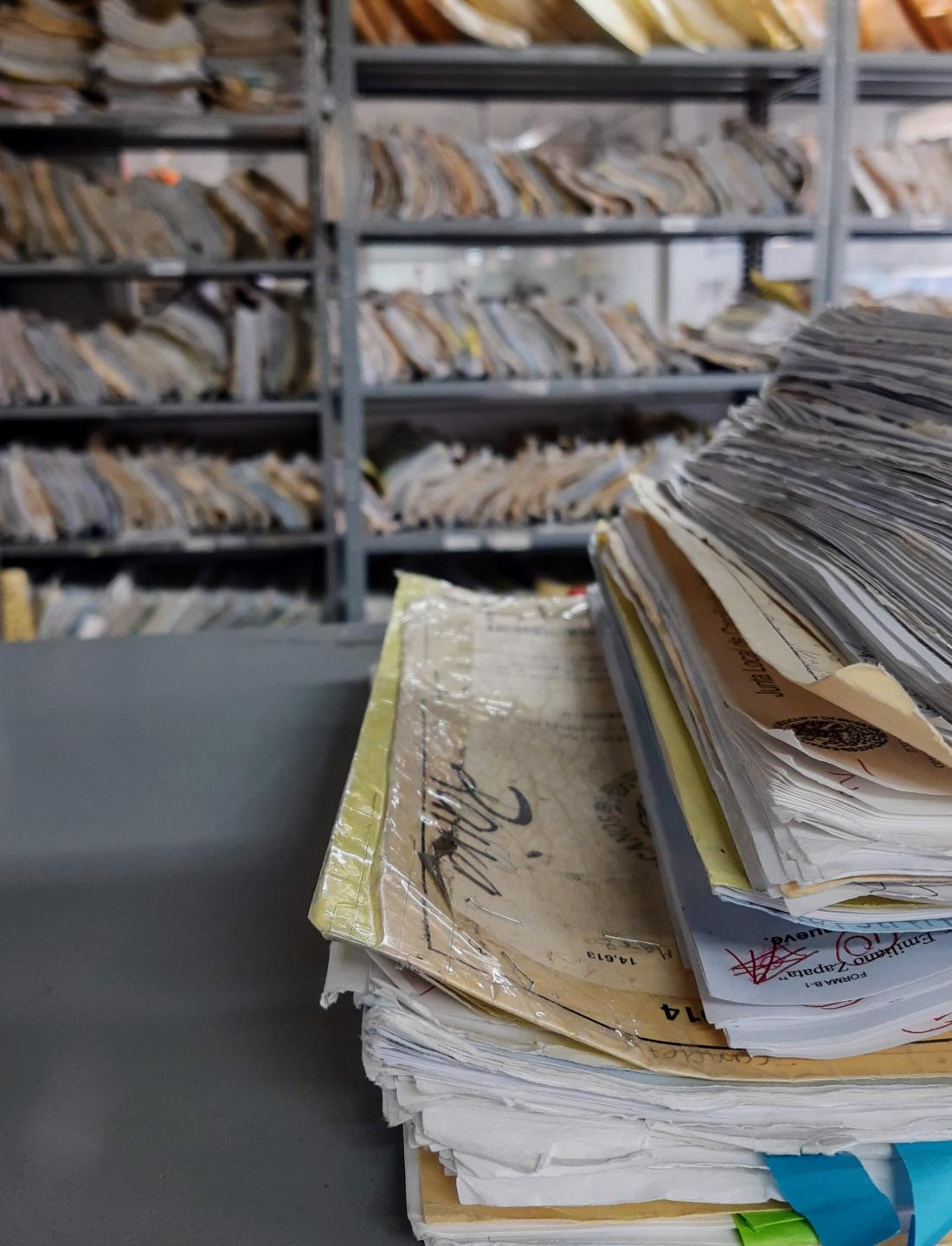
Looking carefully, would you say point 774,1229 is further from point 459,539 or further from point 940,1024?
point 459,539

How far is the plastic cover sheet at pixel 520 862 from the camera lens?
1.05ft

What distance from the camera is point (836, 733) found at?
1.12 ft

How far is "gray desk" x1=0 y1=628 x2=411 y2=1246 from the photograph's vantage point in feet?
1.08

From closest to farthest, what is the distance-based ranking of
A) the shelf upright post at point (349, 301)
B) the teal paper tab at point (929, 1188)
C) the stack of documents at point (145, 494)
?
the teal paper tab at point (929, 1188)
the shelf upright post at point (349, 301)
the stack of documents at point (145, 494)

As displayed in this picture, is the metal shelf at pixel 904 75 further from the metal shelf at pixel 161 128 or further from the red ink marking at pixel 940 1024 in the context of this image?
the red ink marking at pixel 940 1024

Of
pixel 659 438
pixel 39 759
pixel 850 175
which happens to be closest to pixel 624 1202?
pixel 39 759

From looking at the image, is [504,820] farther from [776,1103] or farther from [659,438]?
[659,438]

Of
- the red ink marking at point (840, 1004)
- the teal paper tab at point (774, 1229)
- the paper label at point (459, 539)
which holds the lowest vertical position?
the paper label at point (459, 539)

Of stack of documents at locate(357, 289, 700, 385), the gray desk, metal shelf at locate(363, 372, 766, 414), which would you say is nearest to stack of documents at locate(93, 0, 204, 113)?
stack of documents at locate(357, 289, 700, 385)

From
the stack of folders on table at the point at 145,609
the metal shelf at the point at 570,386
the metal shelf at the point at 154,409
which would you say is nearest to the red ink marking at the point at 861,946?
the metal shelf at the point at 570,386

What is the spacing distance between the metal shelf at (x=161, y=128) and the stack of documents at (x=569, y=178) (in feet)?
0.65

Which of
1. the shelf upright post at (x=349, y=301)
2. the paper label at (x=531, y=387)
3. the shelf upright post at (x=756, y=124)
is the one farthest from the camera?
the shelf upright post at (x=756, y=124)

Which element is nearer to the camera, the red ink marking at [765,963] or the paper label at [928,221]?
the red ink marking at [765,963]

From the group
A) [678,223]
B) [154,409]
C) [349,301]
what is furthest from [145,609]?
[678,223]
